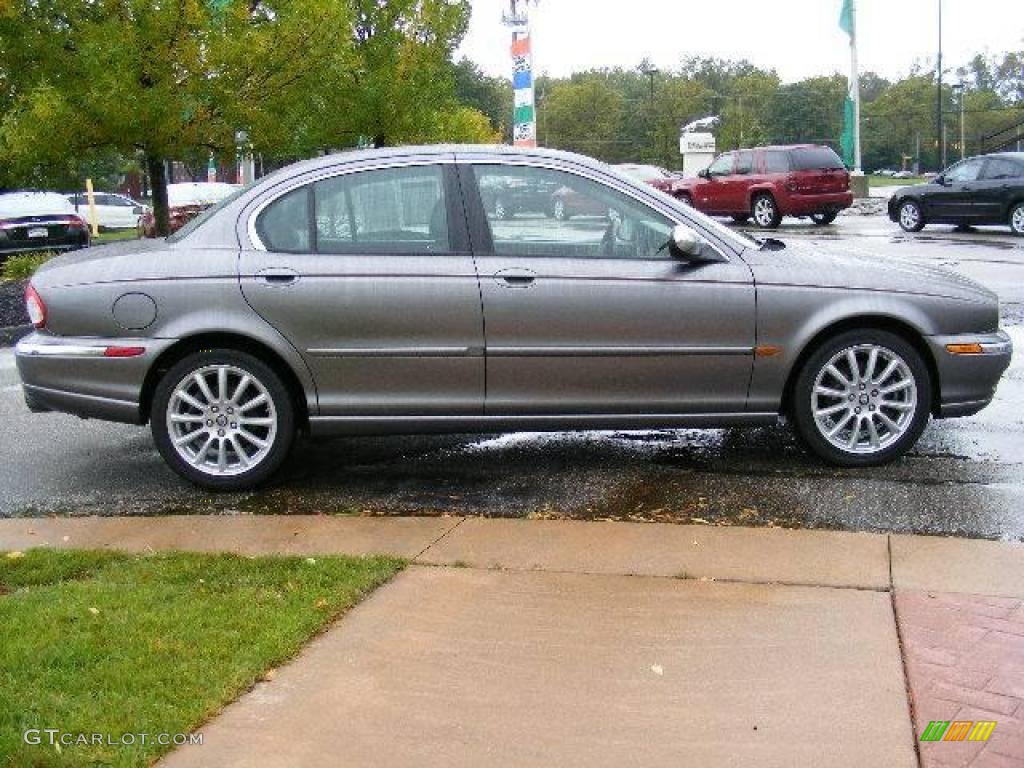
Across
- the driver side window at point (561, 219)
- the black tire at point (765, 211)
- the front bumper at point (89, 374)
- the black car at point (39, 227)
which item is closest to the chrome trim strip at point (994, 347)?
the driver side window at point (561, 219)

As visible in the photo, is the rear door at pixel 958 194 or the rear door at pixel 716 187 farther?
the rear door at pixel 716 187

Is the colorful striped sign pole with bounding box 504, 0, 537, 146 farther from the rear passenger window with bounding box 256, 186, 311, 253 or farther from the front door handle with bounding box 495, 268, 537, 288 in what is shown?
the front door handle with bounding box 495, 268, 537, 288

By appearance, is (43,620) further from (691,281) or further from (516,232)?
(691,281)

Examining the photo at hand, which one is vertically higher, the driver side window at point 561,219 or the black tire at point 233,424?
A: the driver side window at point 561,219

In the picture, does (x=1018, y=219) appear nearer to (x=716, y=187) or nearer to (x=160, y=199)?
(x=716, y=187)

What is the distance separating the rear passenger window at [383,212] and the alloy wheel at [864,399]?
82.8 inches

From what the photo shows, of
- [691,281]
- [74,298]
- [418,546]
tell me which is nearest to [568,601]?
[418,546]

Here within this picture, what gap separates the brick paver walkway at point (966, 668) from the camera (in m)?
3.23

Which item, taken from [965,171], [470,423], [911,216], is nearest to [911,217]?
[911,216]

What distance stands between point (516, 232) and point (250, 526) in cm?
195

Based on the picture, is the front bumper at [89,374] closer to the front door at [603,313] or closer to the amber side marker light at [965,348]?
the front door at [603,313]

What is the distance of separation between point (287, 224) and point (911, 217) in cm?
1998

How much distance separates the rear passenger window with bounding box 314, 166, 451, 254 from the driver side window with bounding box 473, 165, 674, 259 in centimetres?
27

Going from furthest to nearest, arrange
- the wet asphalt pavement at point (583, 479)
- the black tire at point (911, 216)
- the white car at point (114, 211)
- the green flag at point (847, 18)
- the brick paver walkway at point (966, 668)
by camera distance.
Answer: the white car at point (114, 211) → the green flag at point (847, 18) → the black tire at point (911, 216) → the wet asphalt pavement at point (583, 479) → the brick paver walkway at point (966, 668)
